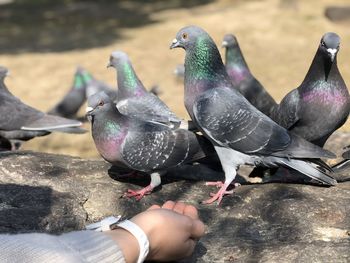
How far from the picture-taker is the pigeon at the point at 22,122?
5863 mm

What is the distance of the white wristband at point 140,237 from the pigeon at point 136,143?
1358mm

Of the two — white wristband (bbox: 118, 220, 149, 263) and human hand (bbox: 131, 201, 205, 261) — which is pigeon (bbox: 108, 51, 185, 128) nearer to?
human hand (bbox: 131, 201, 205, 261)

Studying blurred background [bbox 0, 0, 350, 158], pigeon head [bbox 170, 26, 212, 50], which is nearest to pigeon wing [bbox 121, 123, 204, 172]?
pigeon head [bbox 170, 26, 212, 50]

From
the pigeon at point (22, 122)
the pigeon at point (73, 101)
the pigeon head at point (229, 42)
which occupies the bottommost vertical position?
the pigeon at point (73, 101)

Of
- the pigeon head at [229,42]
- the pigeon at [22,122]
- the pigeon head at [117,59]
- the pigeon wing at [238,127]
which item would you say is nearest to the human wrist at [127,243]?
the pigeon wing at [238,127]

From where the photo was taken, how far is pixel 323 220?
11.4 ft

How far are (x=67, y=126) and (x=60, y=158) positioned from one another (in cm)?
142

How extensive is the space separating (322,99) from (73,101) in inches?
219

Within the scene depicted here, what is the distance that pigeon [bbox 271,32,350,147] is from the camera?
170 inches

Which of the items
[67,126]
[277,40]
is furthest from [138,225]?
[277,40]

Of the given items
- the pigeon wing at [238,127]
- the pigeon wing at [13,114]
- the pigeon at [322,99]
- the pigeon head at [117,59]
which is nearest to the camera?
the pigeon wing at [238,127]

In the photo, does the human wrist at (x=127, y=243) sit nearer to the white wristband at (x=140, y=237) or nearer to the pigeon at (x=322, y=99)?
the white wristband at (x=140, y=237)

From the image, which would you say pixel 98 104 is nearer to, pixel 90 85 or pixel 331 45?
pixel 331 45

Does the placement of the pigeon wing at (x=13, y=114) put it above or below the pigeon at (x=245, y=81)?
below
